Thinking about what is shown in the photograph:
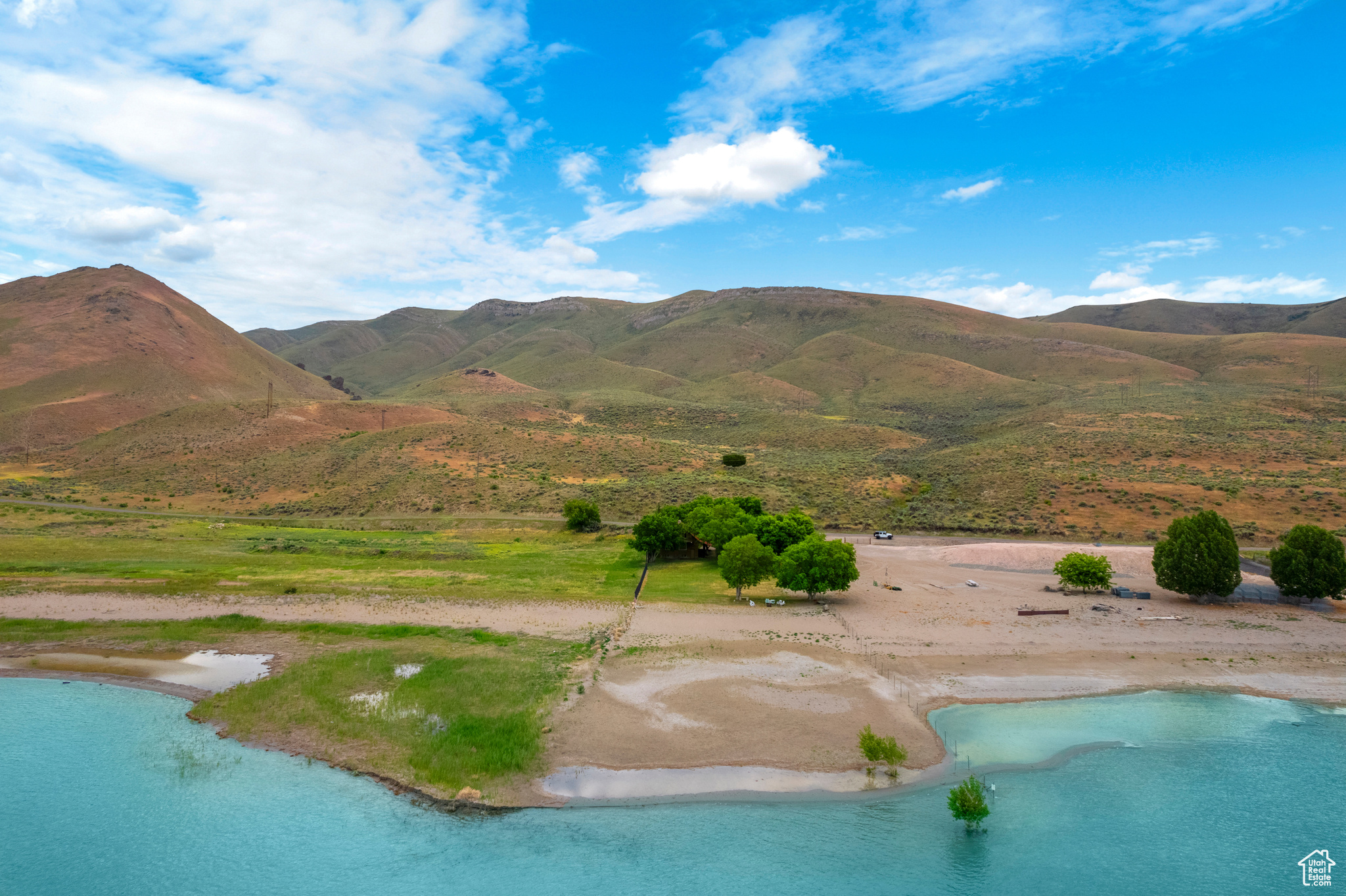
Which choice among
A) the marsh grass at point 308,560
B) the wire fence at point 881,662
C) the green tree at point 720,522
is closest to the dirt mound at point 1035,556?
the green tree at point 720,522

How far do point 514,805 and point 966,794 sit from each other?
37.5 feet

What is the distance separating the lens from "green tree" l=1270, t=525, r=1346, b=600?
112ft

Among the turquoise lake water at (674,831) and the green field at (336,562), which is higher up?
the green field at (336,562)

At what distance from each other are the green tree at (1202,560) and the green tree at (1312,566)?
2.02m

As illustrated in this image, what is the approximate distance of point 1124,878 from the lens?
610 inches

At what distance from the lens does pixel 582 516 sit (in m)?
56.3

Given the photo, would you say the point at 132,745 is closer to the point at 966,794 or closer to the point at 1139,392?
the point at 966,794

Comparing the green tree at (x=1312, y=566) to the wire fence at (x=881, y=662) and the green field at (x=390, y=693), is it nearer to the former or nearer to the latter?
the wire fence at (x=881, y=662)

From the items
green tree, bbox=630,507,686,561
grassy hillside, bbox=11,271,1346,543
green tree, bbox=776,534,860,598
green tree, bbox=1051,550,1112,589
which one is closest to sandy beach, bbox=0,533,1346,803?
green tree, bbox=1051,550,1112,589

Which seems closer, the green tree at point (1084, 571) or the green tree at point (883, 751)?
the green tree at point (883, 751)

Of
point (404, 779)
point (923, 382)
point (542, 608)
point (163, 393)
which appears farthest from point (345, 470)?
point (923, 382)

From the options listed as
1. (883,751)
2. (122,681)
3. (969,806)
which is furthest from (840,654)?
(122,681)

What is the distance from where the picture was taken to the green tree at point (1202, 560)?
35188 millimetres

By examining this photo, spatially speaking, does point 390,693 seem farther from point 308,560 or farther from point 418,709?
point 308,560
